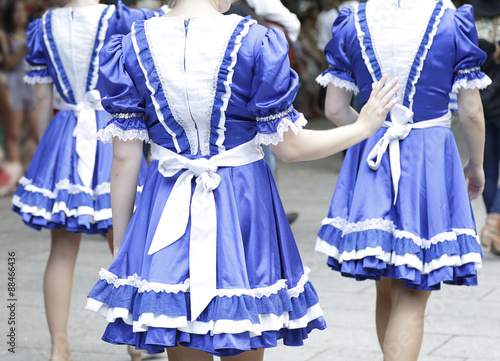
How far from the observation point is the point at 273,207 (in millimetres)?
1974

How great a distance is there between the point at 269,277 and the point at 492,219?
3733mm

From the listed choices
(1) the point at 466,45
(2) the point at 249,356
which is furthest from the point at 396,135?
(2) the point at 249,356

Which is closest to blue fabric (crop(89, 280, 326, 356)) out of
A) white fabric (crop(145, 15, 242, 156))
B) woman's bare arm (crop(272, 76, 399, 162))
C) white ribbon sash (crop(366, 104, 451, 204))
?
woman's bare arm (crop(272, 76, 399, 162))

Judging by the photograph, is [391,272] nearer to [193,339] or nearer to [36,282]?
[193,339]

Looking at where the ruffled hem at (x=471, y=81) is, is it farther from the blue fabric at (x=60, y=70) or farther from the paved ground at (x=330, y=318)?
the blue fabric at (x=60, y=70)

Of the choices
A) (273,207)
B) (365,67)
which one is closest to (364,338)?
(365,67)

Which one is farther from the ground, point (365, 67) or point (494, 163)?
point (365, 67)

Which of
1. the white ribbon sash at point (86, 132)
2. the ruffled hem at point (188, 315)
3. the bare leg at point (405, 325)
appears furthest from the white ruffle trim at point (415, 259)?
the white ribbon sash at point (86, 132)

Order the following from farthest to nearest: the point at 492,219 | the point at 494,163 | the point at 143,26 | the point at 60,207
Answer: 1. the point at 494,163
2. the point at 492,219
3. the point at 60,207
4. the point at 143,26

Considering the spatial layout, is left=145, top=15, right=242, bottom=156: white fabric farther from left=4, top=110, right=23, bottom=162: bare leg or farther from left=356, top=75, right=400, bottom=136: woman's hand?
left=4, top=110, right=23, bottom=162: bare leg

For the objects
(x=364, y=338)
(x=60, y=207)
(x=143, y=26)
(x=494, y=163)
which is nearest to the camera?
→ (x=143, y=26)

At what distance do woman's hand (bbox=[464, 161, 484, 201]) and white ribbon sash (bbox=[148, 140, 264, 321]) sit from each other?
1310 millimetres

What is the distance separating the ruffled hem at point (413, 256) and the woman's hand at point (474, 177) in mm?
379

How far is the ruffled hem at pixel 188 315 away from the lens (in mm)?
1743
